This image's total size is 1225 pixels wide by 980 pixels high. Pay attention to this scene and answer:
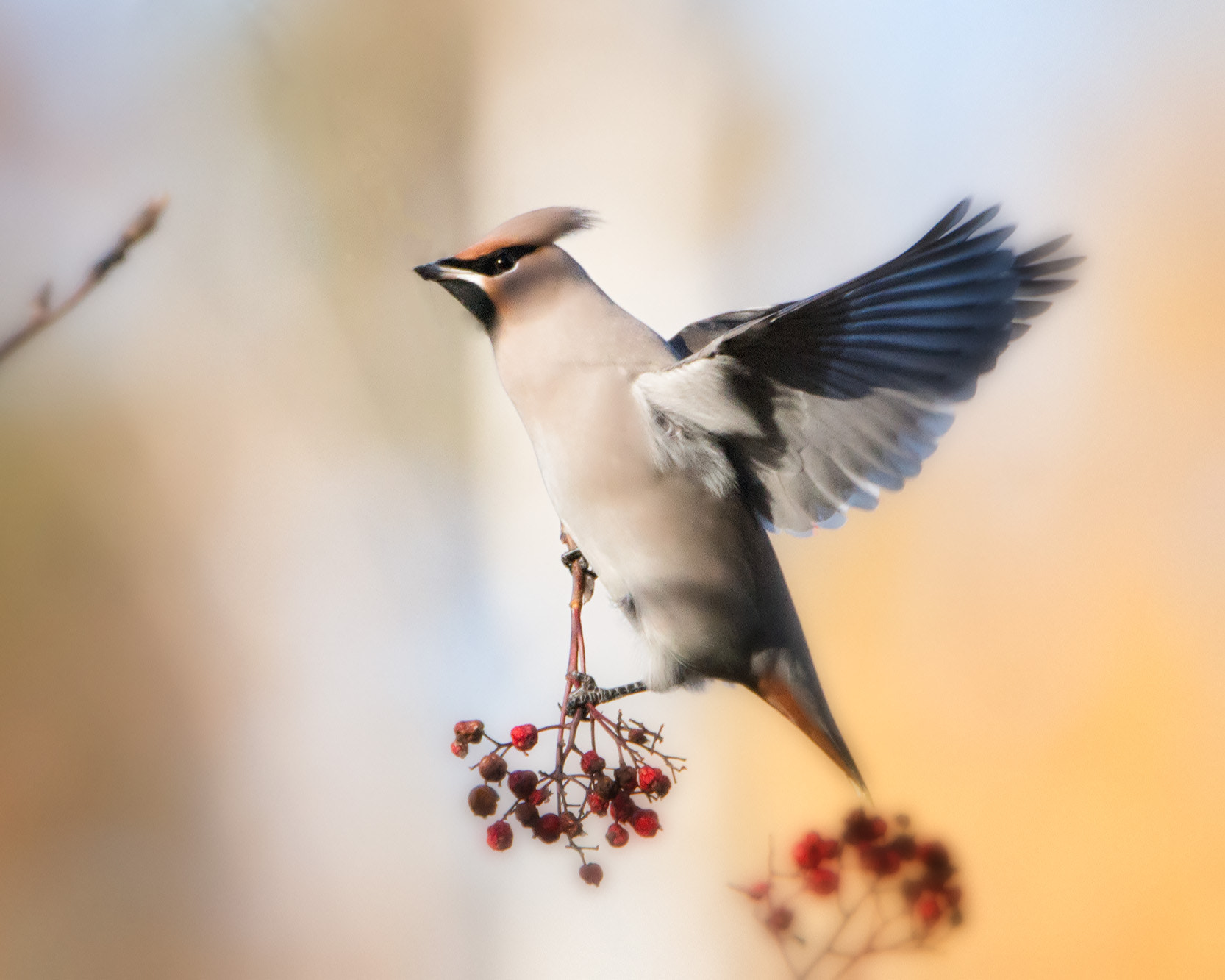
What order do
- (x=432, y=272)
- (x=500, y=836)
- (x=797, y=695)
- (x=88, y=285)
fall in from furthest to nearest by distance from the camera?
1. (x=797, y=695)
2. (x=500, y=836)
3. (x=432, y=272)
4. (x=88, y=285)

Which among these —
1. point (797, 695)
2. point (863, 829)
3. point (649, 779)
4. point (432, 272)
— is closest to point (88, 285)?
point (432, 272)

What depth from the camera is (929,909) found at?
1.07m

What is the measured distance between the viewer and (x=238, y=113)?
86.3 inches

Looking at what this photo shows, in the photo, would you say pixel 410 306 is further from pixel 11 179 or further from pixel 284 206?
pixel 11 179

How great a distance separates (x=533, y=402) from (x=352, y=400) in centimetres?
147

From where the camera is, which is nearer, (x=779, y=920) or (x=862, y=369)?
(x=862, y=369)

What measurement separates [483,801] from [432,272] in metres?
0.41

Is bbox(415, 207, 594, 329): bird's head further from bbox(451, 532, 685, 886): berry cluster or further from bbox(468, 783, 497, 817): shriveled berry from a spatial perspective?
bbox(468, 783, 497, 817): shriveled berry

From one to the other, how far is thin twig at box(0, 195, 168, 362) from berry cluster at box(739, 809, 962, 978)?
873 mm

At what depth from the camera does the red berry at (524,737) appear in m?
0.79

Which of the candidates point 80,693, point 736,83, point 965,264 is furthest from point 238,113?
point 965,264

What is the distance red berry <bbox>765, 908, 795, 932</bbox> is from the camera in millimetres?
1117

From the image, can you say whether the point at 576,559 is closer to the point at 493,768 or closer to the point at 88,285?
the point at 493,768

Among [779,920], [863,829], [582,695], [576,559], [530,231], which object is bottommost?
[779,920]
